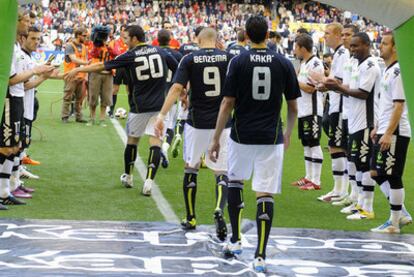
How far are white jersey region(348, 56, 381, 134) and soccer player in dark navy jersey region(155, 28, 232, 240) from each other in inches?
67.6

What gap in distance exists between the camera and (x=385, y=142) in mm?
8508

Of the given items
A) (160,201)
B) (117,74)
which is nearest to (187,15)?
(117,74)

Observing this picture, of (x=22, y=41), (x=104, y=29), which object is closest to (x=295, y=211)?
(x=22, y=41)

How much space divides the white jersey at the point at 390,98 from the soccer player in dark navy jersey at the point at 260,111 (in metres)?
1.62

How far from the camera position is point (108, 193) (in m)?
10.6

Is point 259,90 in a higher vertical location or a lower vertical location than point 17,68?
higher

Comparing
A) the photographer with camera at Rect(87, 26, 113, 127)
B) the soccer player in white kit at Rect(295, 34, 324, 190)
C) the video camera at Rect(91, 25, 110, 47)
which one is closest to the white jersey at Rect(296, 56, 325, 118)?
the soccer player in white kit at Rect(295, 34, 324, 190)

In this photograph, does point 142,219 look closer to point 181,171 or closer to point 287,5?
point 181,171

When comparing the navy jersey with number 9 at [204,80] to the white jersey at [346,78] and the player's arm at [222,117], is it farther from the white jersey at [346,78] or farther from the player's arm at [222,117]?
the white jersey at [346,78]

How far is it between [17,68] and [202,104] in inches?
96.1

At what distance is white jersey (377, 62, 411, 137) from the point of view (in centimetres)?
845

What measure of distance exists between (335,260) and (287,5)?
4568 cm

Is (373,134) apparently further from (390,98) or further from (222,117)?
(222,117)

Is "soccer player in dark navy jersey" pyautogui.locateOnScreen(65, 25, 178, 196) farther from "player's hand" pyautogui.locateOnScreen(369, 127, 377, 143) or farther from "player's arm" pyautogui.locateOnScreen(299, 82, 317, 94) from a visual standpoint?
"player's hand" pyautogui.locateOnScreen(369, 127, 377, 143)
